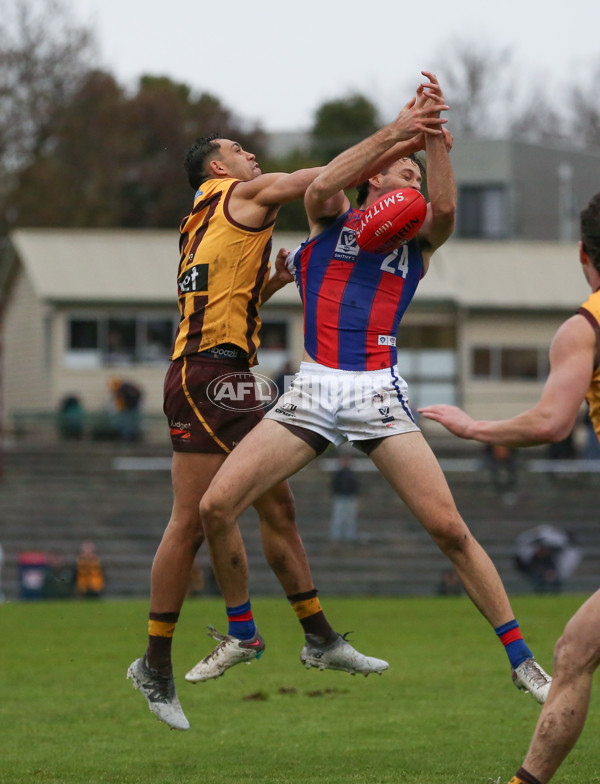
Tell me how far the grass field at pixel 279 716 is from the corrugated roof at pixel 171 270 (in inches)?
929

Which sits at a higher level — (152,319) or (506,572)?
(152,319)

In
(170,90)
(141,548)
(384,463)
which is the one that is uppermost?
(170,90)

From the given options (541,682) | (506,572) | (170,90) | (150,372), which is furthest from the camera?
(170,90)

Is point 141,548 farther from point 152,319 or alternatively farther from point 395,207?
point 395,207

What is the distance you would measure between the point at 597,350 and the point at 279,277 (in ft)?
9.15

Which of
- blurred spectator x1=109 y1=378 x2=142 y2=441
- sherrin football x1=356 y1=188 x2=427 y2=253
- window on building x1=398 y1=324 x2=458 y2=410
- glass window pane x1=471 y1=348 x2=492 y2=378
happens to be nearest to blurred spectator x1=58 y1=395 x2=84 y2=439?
blurred spectator x1=109 y1=378 x2=142 y2=441

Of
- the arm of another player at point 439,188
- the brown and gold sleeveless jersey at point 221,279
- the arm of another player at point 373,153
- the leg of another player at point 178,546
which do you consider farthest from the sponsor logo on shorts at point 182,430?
the arm of another player at point 439,188

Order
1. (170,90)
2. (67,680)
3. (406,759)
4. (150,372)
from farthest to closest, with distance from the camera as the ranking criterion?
(170,90), (150,372), (67,680), (406,759)

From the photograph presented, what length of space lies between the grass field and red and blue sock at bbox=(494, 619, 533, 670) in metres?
0.65

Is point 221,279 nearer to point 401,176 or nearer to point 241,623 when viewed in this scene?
point 401,176

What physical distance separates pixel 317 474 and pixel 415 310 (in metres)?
9.62

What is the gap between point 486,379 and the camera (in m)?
40.8

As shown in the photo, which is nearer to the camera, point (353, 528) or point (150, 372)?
point (353, 528)

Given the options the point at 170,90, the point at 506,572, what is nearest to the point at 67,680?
the point at 506,572
